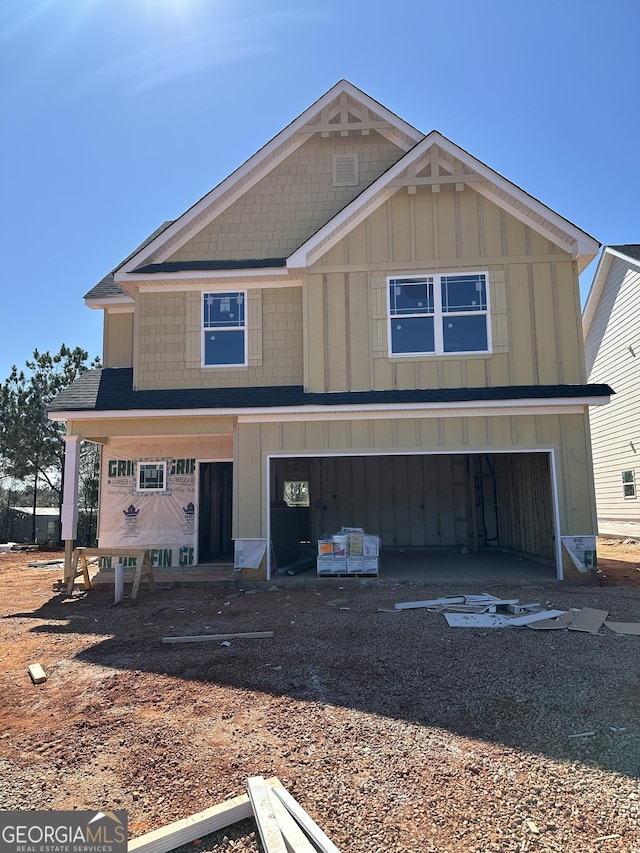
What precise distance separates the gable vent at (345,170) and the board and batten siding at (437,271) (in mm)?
1986

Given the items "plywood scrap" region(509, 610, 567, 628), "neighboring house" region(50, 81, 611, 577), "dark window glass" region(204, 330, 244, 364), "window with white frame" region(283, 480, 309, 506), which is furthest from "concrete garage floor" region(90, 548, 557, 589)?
"dark window glass" region(204, 330, 244, 364)

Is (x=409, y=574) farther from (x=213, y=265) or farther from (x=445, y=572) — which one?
(x=213, y=265)

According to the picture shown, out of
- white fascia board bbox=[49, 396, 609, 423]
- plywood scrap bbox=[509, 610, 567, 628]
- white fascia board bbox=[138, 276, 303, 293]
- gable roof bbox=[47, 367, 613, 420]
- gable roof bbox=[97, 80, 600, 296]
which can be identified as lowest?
plywood scrap bbox=[509, 610, 567, 628]

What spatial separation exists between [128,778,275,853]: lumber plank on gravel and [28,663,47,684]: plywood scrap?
3.16m

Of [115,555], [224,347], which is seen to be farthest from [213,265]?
[115,555]

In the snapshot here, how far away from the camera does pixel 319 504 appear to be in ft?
51.0

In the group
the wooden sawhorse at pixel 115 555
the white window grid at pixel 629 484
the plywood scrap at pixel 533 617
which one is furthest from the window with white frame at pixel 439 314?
the white window grid at pixel 629 484

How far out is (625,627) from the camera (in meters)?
6.74

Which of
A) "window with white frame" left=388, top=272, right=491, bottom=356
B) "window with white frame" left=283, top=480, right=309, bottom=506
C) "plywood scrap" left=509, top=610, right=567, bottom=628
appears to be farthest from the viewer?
"window with white frame" left=283, top=480, right=309, bottom=506

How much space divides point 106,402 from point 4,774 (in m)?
8.02

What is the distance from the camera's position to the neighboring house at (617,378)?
17.1 metres

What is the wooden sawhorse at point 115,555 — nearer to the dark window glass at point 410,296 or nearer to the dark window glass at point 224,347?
the dark window glass at point 224,347

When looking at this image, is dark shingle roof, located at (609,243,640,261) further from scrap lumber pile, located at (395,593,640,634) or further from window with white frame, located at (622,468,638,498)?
scrap lumber pile, located at (395,593,640,634)

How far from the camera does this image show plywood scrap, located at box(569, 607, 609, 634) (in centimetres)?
672
